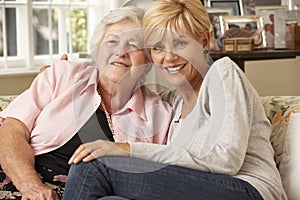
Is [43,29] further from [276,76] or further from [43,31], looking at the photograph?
[276,76]

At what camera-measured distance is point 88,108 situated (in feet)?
7.08

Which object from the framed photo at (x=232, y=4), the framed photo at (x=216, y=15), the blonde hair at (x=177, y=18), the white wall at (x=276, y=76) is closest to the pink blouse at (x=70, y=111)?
the blonde hair at (x=177, y=18)

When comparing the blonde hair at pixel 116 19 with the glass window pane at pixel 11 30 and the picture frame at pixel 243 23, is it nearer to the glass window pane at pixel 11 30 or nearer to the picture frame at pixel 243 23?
the glass window pane at pixel 11 30

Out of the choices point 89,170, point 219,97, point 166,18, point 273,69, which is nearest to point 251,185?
point 219,97

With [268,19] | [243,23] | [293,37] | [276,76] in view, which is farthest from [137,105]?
[276,76]

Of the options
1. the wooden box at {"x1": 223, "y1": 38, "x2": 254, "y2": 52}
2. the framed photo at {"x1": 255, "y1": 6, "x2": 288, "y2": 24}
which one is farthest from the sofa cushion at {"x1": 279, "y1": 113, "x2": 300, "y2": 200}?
the framed photo at {"x1": 255, "y1": 6, "x2": 288, "y2": 24}

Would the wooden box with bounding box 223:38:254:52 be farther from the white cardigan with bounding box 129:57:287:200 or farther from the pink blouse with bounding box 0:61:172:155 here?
the white cardigan with bounding box 129:57:287:200

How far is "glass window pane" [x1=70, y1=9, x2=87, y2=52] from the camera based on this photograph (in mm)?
3646

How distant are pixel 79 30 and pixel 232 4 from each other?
1.05 m

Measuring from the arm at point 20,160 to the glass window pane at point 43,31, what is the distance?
140cm

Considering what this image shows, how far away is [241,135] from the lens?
1.79 metres

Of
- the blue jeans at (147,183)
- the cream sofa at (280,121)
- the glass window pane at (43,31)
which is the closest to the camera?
the blue jeans at (147,183)

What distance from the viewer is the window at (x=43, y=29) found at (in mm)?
3369

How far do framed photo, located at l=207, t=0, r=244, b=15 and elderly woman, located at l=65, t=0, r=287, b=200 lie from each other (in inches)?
81.6
